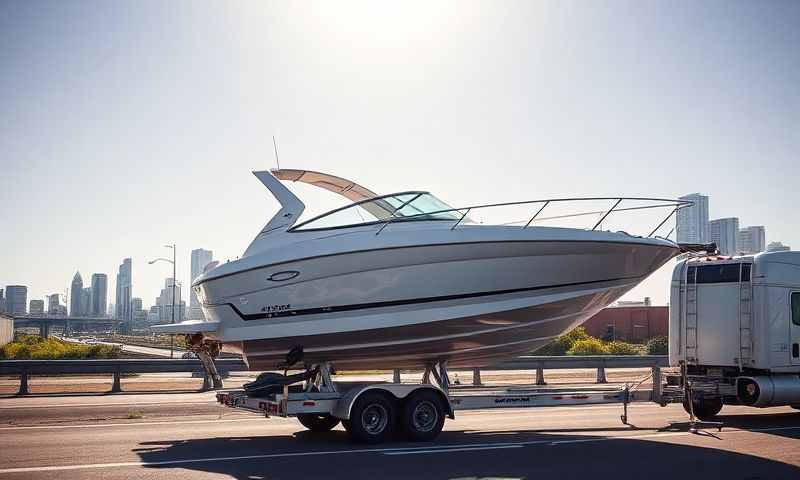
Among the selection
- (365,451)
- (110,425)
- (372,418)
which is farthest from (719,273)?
(110,425)

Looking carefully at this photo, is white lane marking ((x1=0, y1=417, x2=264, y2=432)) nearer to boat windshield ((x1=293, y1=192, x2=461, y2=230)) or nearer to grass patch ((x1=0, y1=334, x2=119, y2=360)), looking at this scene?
boat windshield ((x1=293, y1=192, x2=461, y2=230))

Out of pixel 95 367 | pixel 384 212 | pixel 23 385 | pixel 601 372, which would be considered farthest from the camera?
pixel 601 372

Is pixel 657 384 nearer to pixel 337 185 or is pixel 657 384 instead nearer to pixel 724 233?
pixel 724 233

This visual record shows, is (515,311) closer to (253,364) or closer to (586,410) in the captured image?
(253,364)

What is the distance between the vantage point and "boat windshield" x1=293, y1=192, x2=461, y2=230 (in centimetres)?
1068

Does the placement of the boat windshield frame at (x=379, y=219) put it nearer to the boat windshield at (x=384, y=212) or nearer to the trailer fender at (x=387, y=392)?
the boat windshield at (x=384, y=212)

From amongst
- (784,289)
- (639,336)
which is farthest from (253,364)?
(639,336)

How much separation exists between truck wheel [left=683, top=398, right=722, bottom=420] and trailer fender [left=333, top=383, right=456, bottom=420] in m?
4.91

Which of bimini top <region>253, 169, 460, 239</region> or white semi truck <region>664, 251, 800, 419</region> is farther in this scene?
white semi truck <region>664, 251, 800, 419</region>

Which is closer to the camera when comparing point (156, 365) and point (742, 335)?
point (742, 335)

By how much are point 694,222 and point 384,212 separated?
18.5 feet

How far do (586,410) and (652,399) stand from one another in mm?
2958

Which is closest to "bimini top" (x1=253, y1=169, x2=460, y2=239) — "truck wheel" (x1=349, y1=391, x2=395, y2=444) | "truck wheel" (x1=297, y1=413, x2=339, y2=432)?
"truck wheel" (x1=349, y1=391, x2=395, y2=444)

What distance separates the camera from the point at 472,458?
341 inches
